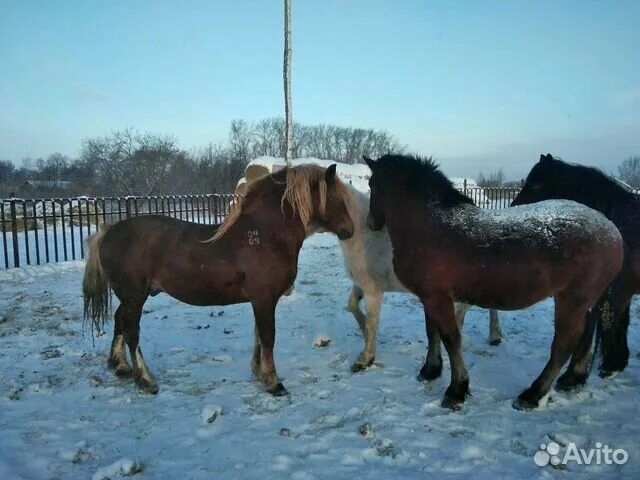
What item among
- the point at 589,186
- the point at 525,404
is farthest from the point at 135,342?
the point at 589,186

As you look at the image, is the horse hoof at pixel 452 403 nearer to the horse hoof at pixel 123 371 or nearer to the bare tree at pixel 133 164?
the horse hoof at pixel 123 371

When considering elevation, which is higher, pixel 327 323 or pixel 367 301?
pixel 367 301

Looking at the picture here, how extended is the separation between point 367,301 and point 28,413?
3172mm

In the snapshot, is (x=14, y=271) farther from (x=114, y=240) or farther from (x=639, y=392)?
(x=639, y=392)

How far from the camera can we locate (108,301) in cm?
436

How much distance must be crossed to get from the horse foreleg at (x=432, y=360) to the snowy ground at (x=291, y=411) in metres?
0.13

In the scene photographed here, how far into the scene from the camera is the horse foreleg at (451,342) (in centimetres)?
351

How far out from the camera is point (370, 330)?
4449mm

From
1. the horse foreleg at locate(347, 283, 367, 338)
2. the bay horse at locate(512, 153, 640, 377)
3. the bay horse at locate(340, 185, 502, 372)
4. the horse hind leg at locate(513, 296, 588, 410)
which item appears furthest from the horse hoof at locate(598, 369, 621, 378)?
the horse foreleg at locate(347, 283, 367, 338)

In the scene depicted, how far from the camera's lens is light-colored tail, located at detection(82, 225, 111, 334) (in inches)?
157

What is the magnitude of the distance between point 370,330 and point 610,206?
2682mm

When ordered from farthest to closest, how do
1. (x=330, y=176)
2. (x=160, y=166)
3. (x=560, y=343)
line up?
(x=160, y=166), (x=330, y=176), (x=560, y=343)

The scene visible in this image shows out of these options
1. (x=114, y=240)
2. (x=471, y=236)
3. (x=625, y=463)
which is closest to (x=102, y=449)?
(x=114, y=240)

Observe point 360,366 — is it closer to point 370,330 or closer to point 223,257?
point 370,330
